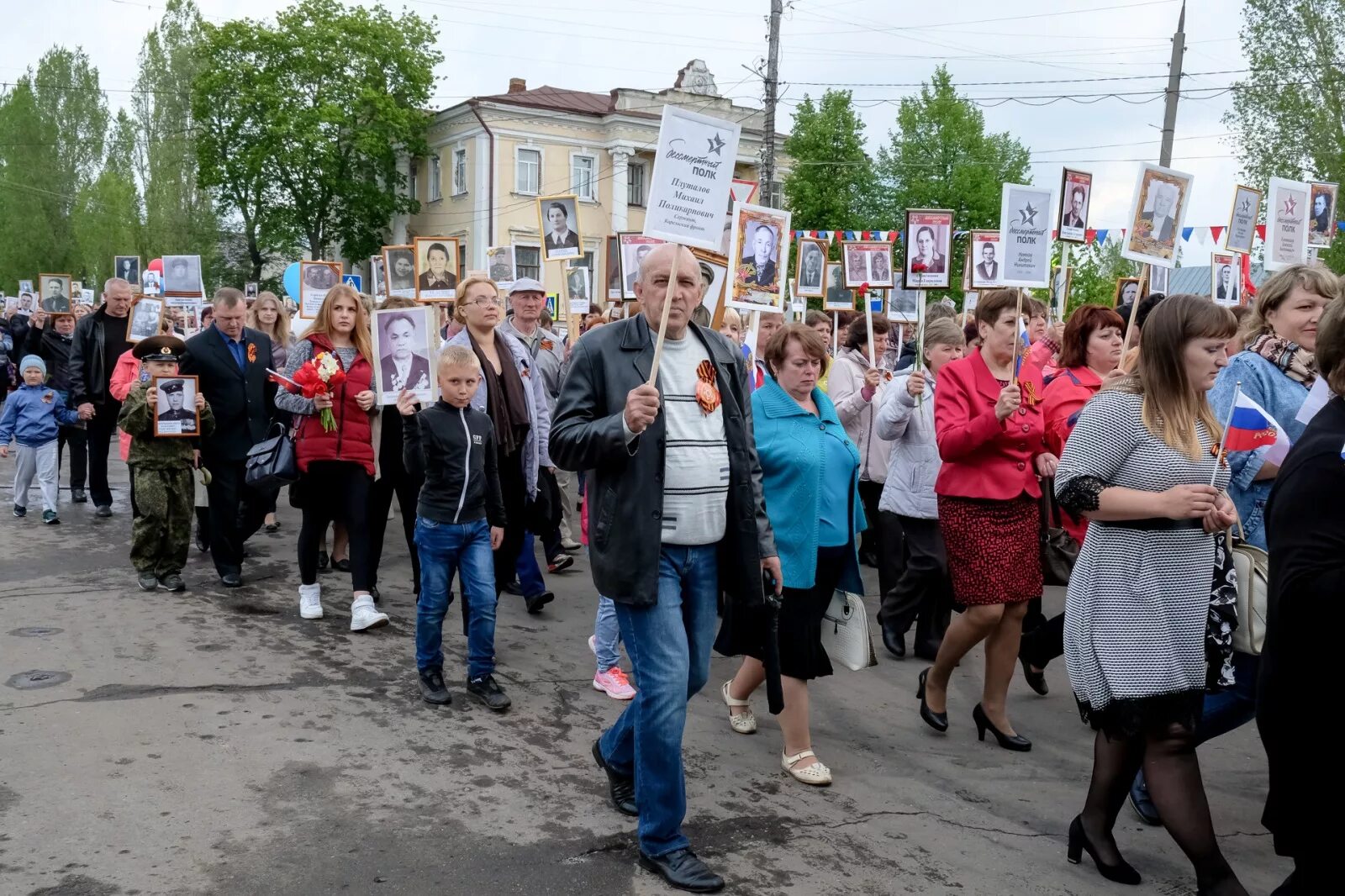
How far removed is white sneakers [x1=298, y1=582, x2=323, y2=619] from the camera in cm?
721

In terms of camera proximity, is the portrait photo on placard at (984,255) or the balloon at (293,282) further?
the balloon at (293,282)

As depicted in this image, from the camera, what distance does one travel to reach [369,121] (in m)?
50.7

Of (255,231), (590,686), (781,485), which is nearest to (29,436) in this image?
(590,686)

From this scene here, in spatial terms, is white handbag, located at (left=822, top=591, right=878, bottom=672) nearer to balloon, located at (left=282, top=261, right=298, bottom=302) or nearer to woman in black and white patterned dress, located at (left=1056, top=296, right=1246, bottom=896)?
woman in black and white patterned dress, located at (left=1056, top=296, right=1246, bottom=896)

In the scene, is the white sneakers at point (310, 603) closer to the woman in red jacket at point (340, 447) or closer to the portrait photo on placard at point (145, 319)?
the woman in red jacket at point (340, 447)

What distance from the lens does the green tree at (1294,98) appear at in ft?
122

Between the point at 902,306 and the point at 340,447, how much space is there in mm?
6676

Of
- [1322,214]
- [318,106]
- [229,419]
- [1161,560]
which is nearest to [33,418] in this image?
[229,419]

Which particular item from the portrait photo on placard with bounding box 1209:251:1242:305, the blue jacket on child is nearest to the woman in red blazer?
the portrait photo on placard with bounding box 1209:251:1242:305

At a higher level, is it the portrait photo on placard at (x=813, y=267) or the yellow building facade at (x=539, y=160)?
the yellow building facade at (x=539, y=160)

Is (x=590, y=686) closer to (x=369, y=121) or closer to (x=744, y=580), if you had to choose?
(x=744, y=580)

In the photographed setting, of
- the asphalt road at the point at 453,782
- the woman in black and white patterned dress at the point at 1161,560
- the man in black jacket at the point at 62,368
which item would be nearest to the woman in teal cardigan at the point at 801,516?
the asphalt road at the point at 453,782

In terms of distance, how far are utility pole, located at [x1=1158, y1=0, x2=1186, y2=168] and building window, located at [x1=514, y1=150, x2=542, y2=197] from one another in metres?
35.4

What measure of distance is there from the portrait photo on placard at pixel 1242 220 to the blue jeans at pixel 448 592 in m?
6.77
